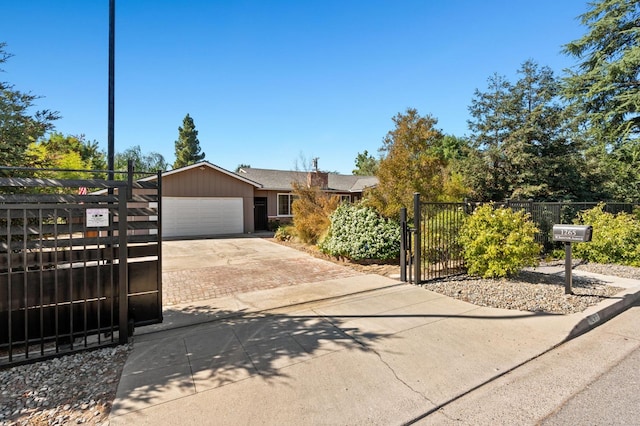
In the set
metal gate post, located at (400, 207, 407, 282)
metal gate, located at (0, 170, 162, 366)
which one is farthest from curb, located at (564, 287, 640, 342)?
metal gate, located at (0, 170, 162, 366)

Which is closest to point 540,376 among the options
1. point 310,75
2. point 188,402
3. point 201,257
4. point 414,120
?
point 188,402

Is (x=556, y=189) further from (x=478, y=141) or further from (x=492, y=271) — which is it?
(x=492, y=271)

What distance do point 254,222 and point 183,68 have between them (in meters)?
10.6

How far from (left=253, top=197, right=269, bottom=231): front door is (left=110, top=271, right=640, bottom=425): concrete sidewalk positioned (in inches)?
544

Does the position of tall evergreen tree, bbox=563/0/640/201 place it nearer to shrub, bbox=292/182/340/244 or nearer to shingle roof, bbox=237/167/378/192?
shingle roof, bbox=237/167/378/192

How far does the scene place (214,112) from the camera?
14852 mm

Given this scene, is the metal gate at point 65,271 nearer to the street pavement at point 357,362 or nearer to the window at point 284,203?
the street pavement at point 357,362

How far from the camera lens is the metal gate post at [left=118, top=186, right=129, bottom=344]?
139 inches

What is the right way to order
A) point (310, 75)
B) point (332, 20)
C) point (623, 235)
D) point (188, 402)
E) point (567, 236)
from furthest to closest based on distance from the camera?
point (310, 75), point (332, 20), point (623, 235), point (567, 236), point (188, 402)

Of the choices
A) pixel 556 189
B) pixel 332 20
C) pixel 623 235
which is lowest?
pixel 623 235

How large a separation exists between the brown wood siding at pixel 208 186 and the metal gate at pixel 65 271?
1215 cm

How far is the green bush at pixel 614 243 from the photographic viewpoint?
813cm

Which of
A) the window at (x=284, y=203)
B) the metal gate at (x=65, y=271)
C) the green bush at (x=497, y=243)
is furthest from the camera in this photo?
the window at (x=284, y=203)

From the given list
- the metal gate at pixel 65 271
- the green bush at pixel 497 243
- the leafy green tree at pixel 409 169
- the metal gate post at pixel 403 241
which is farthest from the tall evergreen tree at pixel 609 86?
the metal gate at pixel 65 271
